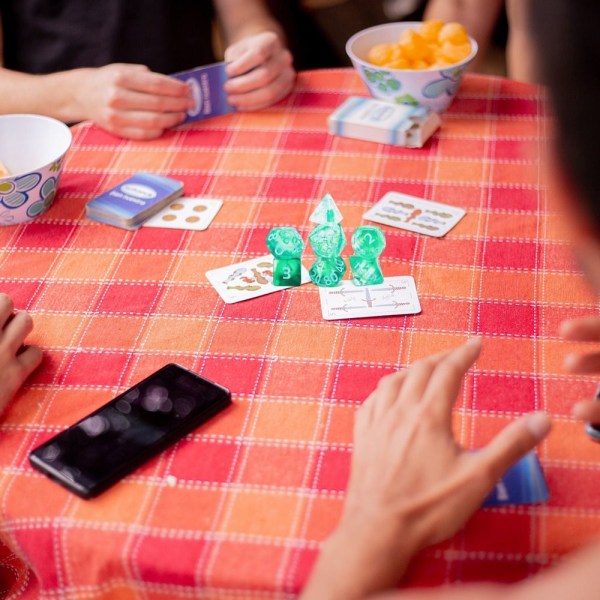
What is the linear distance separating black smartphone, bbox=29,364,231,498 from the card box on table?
71 centimetres

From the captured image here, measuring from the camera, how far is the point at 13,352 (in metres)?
1.06

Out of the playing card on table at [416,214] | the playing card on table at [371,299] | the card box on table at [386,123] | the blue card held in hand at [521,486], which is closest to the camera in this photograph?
the blue card held in hand at [521,486]

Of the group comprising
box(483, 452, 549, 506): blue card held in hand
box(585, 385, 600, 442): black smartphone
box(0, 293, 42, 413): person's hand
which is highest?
box(0, 293, 42, 413): person's hand

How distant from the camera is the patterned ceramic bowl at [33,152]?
139cm

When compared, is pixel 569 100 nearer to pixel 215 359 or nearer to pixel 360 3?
pixel 215 359

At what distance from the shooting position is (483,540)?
33.3 inches

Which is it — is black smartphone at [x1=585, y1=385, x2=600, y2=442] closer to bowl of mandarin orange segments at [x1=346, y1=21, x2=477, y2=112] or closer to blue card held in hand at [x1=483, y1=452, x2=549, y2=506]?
blue card held in hand at [x1=483, y1=452, x2=549, y2=506]

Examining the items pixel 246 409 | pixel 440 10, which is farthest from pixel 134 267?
pixel 440 10

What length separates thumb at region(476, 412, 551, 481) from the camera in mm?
848

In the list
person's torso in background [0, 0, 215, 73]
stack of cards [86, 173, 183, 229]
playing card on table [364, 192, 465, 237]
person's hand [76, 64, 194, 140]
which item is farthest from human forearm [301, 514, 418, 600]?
person's torso in background [0, 0, 215, 73]

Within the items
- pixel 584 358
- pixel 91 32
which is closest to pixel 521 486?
pixel 584 358

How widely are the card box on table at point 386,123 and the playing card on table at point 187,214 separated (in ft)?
1.06

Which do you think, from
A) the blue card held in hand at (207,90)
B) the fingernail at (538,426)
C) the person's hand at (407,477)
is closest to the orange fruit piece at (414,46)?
the blue card held in hand at (207,90)

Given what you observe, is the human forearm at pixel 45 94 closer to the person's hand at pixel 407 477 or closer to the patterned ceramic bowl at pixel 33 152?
the patterned ceramic bowl at pixel 33 152
